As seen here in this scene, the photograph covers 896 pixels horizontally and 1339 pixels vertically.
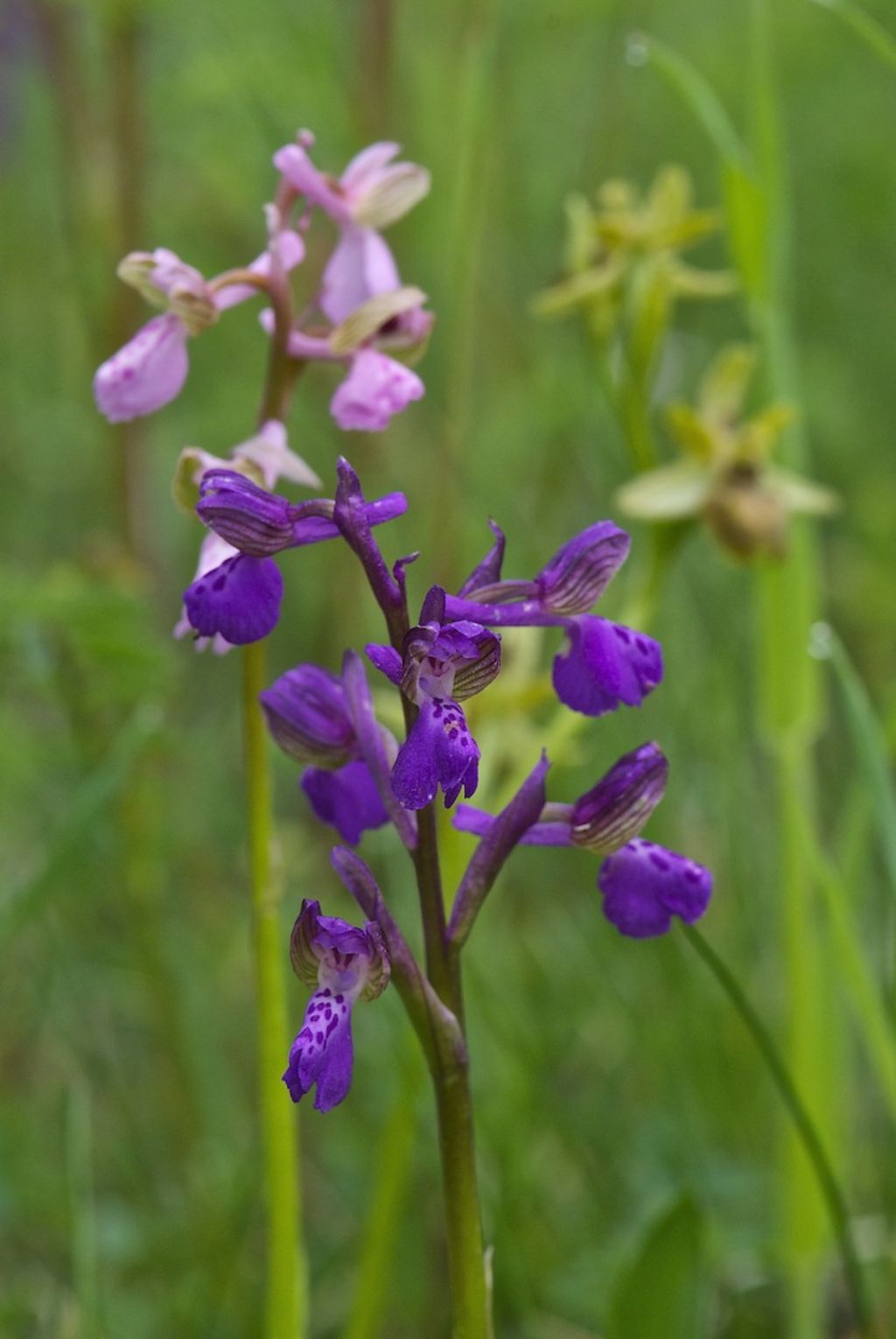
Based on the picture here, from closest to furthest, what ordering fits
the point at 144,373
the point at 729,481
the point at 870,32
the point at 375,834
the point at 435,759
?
the point at 435,759
the point at 144,373
the point at 870,32
the point at 729,481
the point at 375,834

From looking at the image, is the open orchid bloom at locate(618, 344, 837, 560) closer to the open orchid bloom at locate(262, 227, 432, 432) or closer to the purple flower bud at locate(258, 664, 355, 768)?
the open orchid bloom at locate(262, 227, 432, 432)

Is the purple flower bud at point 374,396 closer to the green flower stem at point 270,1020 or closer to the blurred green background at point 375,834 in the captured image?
the green flower stem at point 270,1020

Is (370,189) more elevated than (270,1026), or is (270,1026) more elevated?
(370,189)

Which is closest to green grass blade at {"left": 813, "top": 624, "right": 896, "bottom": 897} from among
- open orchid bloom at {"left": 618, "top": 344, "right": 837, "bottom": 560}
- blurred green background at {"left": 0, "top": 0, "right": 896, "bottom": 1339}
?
blurred green background at {"left": 0, "top": 0, "right": 896, "bottom": 1339}

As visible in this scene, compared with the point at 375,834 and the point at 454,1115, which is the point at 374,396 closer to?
the point at 454,1115

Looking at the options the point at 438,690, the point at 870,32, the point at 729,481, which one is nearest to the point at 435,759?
the point at 438,690

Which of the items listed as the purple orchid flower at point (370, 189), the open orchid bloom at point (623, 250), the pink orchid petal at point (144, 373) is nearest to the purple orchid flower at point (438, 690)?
the pink orchid petal at point (144, 373)

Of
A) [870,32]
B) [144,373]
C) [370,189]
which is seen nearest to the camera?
[144,373]
